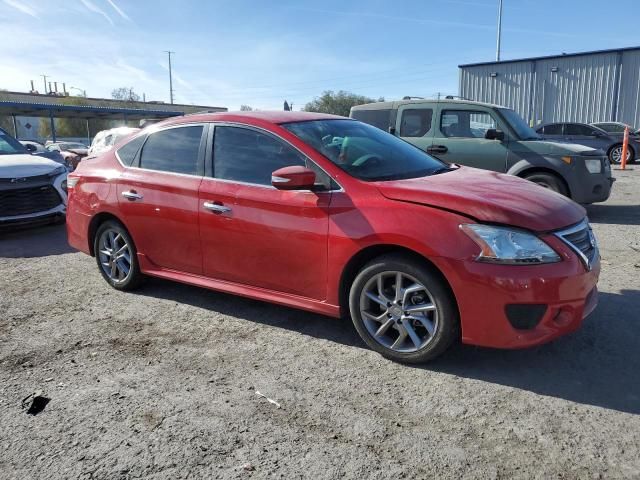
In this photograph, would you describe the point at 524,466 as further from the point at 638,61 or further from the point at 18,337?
the point at 638,61

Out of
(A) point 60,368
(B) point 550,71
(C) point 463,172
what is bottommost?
(A) point 60,368

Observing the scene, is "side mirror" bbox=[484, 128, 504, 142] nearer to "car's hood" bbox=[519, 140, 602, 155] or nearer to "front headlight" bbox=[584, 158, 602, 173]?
"car's hood" bbox=[519, 140, 602, 155]

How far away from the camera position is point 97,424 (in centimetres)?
284

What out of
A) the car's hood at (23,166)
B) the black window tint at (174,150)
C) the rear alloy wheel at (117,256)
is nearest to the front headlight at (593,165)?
the black window tint at (174,150)

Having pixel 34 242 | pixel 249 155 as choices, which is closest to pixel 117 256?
pixel 249 155

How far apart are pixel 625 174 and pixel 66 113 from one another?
36.7 metres

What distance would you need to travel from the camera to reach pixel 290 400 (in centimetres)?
305

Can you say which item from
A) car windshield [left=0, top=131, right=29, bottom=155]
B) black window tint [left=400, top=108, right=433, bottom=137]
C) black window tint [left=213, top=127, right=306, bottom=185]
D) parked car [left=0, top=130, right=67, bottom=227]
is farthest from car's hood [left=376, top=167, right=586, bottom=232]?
car windshield [left=0, top=131, right=29, bottom=155]

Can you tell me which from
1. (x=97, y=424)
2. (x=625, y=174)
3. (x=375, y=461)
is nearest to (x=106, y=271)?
(x=97, y=424)

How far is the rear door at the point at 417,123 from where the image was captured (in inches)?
351

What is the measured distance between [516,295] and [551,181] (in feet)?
19.1

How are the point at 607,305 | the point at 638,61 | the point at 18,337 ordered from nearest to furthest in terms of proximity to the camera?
1. the point at 18,337
2. the point at 607,305
3. the point at 638,61

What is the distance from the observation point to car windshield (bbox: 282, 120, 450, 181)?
3.79m

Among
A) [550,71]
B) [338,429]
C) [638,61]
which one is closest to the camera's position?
[338,429]
